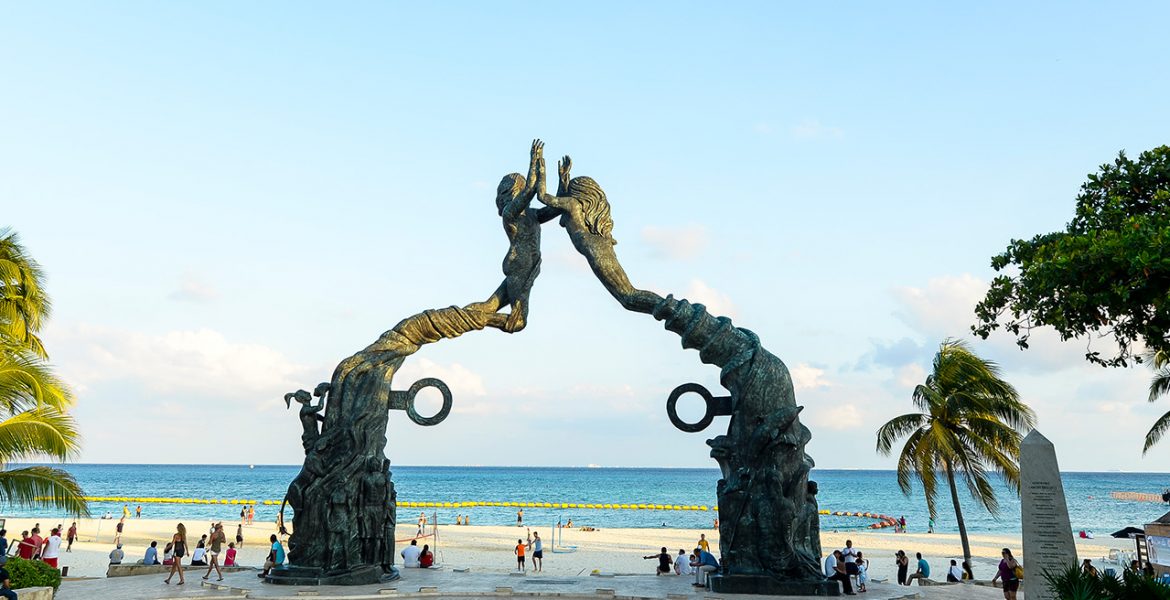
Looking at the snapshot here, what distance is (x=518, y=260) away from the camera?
57.8 feet

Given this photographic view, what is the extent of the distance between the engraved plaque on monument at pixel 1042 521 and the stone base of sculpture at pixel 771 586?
199 inches

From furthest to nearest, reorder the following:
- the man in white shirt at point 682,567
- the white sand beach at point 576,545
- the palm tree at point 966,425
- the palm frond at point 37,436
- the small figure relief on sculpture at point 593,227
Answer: the white sand beach at point 576,545, the palm tree at point 966,425, the man in white shirt at point 682,567, the small figure relief on sculpture at point 593,227, the palm frond at point 37,436

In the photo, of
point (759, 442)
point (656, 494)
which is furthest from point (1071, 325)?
point (656, 494)

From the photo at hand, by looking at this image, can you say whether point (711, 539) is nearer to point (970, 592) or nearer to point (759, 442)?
point (970, 592)

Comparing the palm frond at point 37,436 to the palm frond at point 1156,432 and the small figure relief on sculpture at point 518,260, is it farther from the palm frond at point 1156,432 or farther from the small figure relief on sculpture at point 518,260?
the palm frond at point 1156,432

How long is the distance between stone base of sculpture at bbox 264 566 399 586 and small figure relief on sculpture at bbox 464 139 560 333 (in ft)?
18.0

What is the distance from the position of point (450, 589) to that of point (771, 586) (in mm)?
5777

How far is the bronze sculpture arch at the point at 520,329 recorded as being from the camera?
14742 mm

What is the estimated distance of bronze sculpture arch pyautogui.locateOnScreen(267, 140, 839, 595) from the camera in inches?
580

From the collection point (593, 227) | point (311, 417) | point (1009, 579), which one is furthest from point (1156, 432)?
point (311, 417)

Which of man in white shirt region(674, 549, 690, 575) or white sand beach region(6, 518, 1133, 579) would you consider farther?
white sand beach region(6, 518, 1133, 579)

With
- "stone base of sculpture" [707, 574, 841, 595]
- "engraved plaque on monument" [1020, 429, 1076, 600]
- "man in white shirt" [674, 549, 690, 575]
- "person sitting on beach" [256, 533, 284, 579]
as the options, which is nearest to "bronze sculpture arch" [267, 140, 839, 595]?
"stone base of sculpture" [707, 574, 841, 595]

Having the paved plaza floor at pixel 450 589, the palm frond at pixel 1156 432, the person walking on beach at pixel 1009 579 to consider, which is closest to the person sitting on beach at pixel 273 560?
the paved plaza floor at pixel 450 589

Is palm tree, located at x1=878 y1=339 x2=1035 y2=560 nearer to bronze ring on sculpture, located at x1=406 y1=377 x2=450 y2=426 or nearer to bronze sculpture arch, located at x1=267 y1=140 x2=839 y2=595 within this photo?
bronze sculpture arch, located at x1=267 y1=140 x2=839 y2=595
